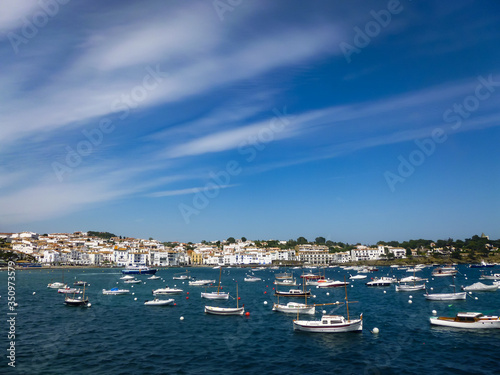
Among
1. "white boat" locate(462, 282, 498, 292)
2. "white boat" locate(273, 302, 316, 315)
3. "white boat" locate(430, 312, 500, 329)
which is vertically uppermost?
"white boat" locate(430, 312, 500, 329)

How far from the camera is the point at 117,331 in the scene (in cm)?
3681

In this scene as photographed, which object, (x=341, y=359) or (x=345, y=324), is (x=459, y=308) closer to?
(x=345, y=324)

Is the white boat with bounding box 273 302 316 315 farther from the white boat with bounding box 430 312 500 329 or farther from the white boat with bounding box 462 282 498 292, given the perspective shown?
the white boat with bounding box 462 282 498 292

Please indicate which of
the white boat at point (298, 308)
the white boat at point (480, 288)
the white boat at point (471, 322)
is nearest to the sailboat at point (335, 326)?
the white boat at point (298, 308)

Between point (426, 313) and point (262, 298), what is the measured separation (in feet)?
92.5

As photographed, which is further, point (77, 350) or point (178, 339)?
point (178, 339)

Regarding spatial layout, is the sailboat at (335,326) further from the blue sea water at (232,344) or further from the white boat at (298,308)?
the white boat at (298,308)

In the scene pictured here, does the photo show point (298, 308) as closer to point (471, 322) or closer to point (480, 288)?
point (471, 322)

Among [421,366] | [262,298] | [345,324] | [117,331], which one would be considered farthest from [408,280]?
[117,331]

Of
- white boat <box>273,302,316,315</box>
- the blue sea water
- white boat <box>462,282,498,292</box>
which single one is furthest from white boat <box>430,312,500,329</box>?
white boat <box>462,282,498,292</box>

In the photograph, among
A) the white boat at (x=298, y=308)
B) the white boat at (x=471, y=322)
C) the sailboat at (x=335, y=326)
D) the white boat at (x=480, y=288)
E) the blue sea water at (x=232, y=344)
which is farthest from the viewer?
the white boat at (x=480, y=288)

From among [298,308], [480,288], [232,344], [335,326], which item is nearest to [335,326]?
[335,326]

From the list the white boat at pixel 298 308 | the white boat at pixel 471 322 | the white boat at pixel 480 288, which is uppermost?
the white boat at pixel 471 322

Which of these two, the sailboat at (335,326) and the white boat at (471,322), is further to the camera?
the white boat at (471,322)
